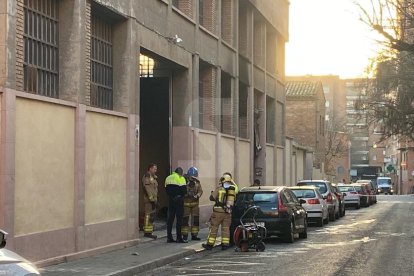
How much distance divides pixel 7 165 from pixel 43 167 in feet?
4.33

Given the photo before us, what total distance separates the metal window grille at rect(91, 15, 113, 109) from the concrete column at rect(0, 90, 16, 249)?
4069mm

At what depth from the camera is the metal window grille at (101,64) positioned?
49.6 ft

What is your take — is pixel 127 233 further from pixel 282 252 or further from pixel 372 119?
pixel 372 119

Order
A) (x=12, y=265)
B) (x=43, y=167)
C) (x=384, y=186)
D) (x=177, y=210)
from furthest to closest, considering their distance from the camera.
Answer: (x=384, y=186)
(x=177, y=210)
(x=43, y=167)
(x=12, y=265)

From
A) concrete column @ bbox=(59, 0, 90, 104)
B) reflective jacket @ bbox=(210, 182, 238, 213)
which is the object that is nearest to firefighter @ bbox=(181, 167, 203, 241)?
reflective jacket @ bbox=(210, 182, 238, 213)

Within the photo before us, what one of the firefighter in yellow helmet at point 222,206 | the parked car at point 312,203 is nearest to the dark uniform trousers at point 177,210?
the firefighter in yellow helmet at point 222,206

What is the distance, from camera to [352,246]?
16375 millimetres

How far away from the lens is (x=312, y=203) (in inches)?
929

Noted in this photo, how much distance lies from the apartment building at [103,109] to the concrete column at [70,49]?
0.02 metres

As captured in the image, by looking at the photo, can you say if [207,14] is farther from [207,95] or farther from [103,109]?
[103,109]

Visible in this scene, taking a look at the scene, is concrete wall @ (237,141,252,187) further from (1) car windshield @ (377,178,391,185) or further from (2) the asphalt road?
(1) car windshield @ (377,178,391,185)

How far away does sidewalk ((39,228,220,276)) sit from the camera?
11367mm

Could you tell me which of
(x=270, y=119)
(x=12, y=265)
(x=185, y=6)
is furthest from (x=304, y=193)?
(x=12, y=265)

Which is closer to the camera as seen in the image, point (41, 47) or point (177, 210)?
point (41, 47)
